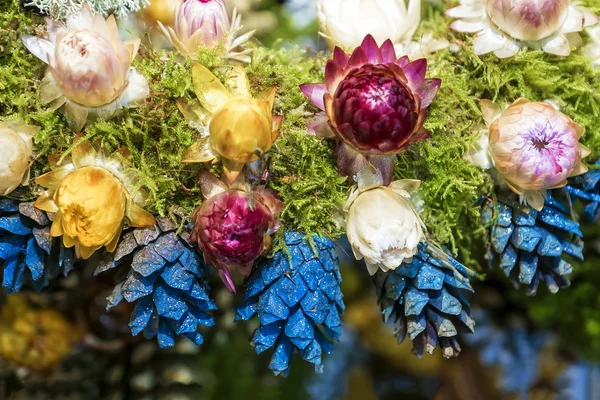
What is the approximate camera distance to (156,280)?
1.62ft

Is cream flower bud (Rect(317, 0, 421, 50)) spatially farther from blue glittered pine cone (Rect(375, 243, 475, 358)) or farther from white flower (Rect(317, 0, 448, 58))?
blue glittered pine cone (Rect(375, 243, 475, 358))

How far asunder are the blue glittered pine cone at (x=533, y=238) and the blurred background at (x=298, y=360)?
0.60ft

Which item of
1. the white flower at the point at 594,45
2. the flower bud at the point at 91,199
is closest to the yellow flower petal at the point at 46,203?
the flower bud at the point at 91,199

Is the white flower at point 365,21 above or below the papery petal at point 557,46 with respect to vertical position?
above

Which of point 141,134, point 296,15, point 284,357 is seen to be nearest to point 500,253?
point 284,357

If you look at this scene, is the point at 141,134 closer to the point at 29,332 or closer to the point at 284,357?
the point at 284,357

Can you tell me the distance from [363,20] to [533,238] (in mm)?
252

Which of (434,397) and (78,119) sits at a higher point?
(78,119)

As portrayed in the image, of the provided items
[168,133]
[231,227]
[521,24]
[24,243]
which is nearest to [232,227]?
[231,227]

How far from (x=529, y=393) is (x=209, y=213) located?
2.61 feet

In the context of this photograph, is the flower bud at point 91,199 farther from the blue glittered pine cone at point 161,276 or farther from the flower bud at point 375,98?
the flower bud at point 375,98

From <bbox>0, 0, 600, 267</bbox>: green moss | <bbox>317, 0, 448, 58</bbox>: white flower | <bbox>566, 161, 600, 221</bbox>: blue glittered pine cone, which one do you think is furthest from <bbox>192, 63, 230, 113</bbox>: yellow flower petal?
<bbox>566, 161, 600, 221</bbox>: blue glittered pine cone

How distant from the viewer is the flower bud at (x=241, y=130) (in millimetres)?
425

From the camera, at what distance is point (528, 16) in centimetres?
50
